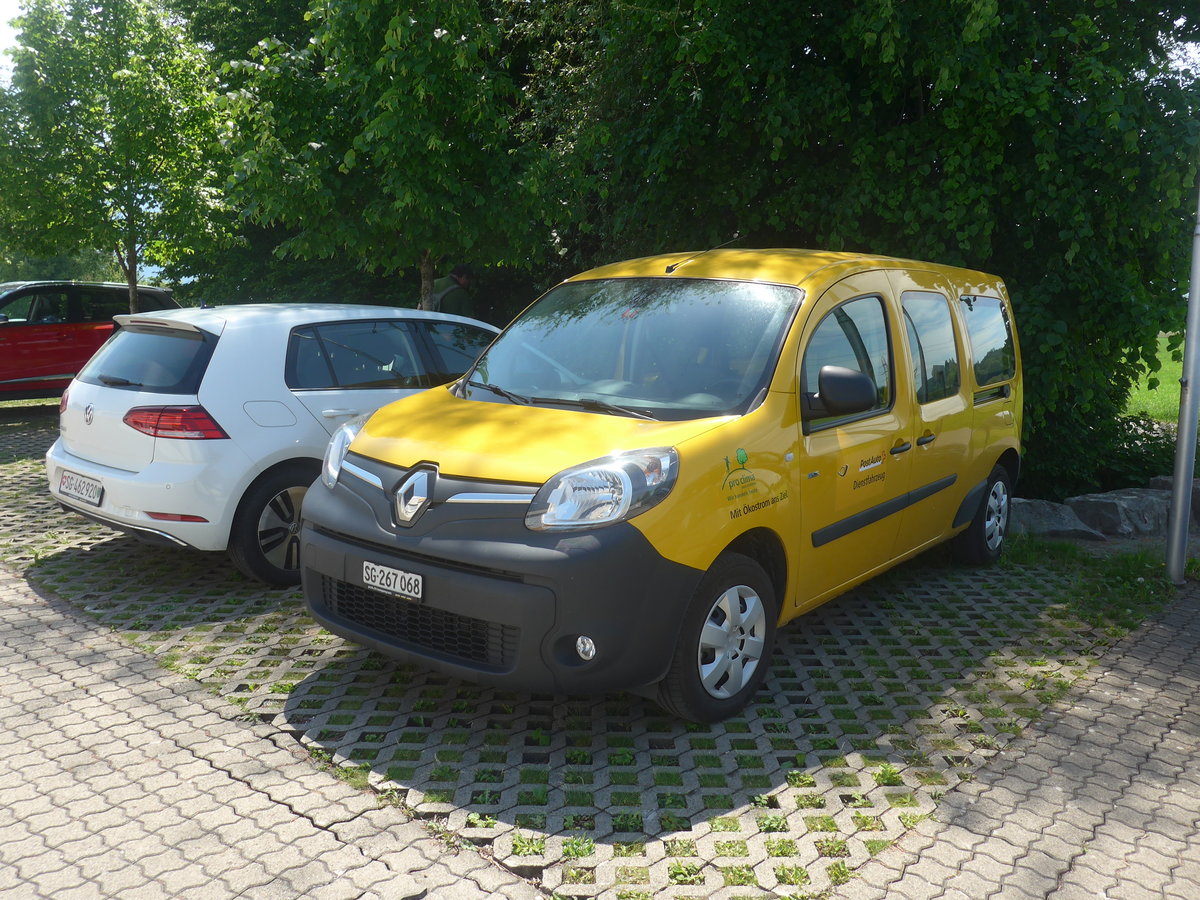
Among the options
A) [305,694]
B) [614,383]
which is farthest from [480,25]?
[305,694]

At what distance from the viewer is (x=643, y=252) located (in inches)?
441

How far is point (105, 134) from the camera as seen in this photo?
620 inches

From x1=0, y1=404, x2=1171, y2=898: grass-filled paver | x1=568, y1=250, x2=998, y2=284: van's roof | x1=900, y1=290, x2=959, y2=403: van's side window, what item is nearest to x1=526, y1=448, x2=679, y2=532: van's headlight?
x1=0, y1=404, x2=1171, y2=898: grass-filled paver

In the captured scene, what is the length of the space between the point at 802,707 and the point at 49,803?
2.97 meters

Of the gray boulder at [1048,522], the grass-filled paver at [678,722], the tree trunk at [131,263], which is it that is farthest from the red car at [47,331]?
the gray boulder at [1048,522]

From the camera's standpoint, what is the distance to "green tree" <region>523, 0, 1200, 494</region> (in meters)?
8.52

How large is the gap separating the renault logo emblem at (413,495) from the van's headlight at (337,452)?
1.79ft

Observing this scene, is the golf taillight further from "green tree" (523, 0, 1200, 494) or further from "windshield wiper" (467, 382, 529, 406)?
"green tree" (523, 0, 1200, 494)

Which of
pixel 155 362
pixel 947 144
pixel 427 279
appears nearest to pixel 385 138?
pixel 427 279

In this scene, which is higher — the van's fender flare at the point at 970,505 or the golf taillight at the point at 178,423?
the golf taillight at the point at 178,423

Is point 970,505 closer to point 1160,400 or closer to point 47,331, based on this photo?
point 47,331

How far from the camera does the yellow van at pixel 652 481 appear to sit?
392 cm

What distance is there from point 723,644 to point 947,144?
21.2 feet

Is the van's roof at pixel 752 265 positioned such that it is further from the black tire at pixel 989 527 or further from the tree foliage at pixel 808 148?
the tree foliage at pixel 808 148
